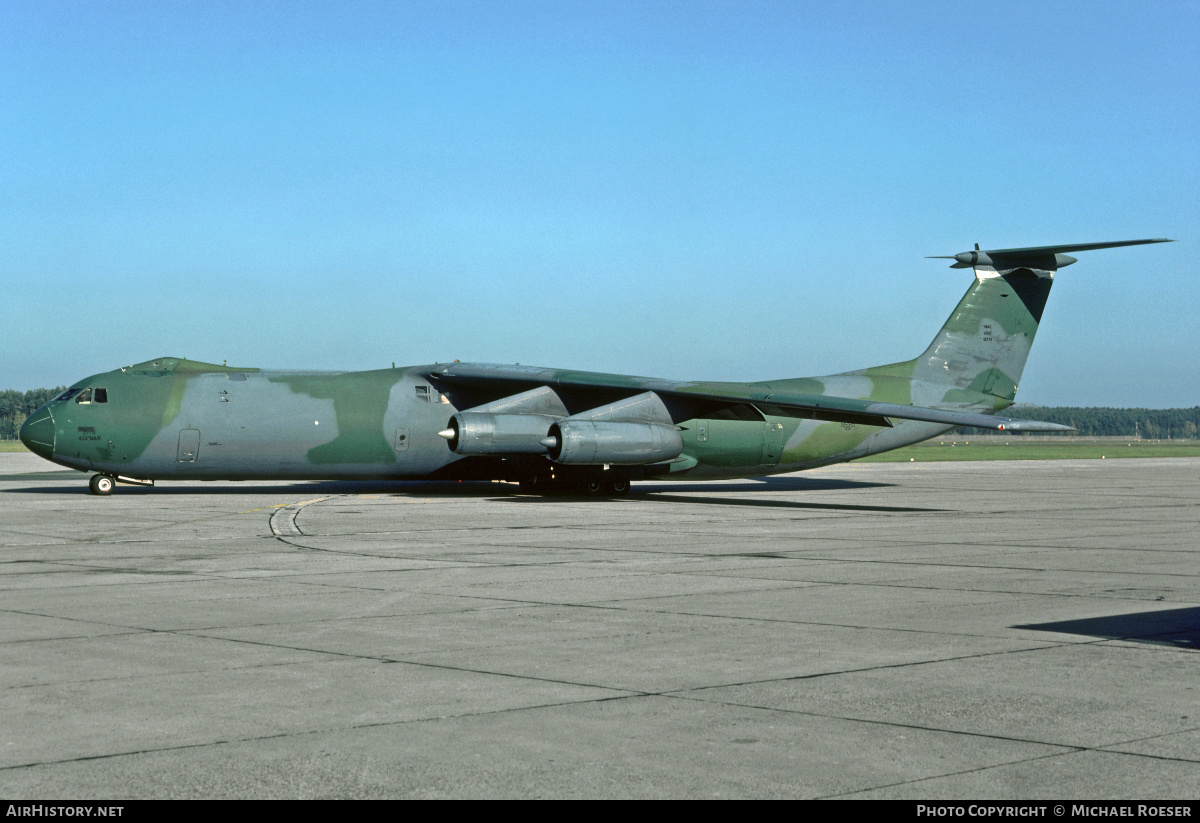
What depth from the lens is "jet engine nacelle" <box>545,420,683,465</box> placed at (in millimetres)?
25750

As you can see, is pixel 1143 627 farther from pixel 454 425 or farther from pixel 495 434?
pixel 454 425

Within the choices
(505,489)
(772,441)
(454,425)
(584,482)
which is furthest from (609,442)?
(505,489)

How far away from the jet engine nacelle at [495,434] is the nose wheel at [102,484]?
7.92 m

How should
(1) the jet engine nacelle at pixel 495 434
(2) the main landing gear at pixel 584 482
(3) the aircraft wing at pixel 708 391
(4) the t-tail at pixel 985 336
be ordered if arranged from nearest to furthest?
1. (3) the aircraft wing at pixel 708 391
2. (1) the jet engine nacelle at pixel 495 434
3. (2) the main landing gear at pixel 584 482
4. (4) the t-tail at pixel 985 336

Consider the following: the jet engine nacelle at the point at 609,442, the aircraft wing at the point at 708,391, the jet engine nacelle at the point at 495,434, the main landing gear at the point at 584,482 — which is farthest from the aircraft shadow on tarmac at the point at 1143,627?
the main landing gear at the point at 584,482

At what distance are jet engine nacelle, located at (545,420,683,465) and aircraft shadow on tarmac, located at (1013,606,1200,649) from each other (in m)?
16.3

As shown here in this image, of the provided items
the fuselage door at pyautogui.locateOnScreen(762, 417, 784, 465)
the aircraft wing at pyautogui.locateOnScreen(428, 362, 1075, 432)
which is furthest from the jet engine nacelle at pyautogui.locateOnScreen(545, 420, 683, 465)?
the fuselage door at pyautogui.locateOnScreen(762, 417, 784, 465)

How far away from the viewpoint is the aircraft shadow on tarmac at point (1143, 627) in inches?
352

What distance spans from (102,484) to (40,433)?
6.71ft

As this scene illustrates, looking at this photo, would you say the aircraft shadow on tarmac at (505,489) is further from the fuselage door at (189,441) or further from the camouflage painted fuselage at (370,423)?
the fuselage door at (189,441)

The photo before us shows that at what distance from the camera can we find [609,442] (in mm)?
26047

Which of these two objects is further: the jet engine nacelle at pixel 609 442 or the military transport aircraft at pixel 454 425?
the military transport aircraft at pixel 454 425

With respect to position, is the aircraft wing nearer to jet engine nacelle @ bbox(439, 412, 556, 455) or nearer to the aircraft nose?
jet engine nacelle @ bbox(439, 412, 556, 455)
